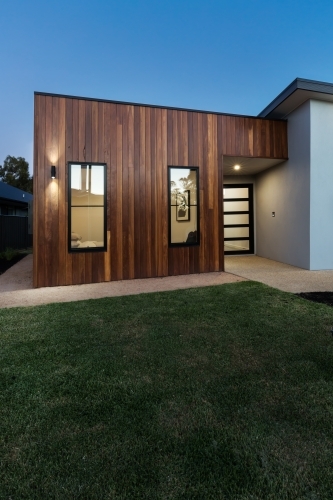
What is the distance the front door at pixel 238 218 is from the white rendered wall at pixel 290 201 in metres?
0.58

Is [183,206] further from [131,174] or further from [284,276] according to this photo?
[284,276]

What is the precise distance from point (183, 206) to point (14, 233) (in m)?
9.44

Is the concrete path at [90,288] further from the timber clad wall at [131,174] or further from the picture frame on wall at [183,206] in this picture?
the picture frame on wall at [183,206]

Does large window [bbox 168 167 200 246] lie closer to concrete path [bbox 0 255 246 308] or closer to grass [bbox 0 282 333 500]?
concrete path [bbox 0 255 246 308]

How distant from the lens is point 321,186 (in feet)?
21.8

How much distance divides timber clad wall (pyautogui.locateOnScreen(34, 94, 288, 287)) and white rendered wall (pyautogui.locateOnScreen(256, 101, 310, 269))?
2.81 ft

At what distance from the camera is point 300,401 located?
1.84 m

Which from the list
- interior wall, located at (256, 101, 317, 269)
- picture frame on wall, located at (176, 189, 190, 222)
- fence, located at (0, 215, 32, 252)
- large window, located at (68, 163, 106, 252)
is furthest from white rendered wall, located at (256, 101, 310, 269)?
fence, located at (0, 215, 32, 252)

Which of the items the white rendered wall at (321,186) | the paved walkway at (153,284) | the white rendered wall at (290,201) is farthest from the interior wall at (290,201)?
the paved walkway at (153,284)

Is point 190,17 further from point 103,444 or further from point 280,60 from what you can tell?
point 103,444

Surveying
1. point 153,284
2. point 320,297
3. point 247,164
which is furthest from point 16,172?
point 320,297

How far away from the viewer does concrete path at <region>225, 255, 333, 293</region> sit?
4.97 m

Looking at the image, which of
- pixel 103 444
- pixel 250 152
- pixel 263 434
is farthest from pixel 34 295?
pixel 250 152

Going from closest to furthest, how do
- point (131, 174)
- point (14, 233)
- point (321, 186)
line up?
point (131, 174)
point (321, 186)
point (14, 233)
